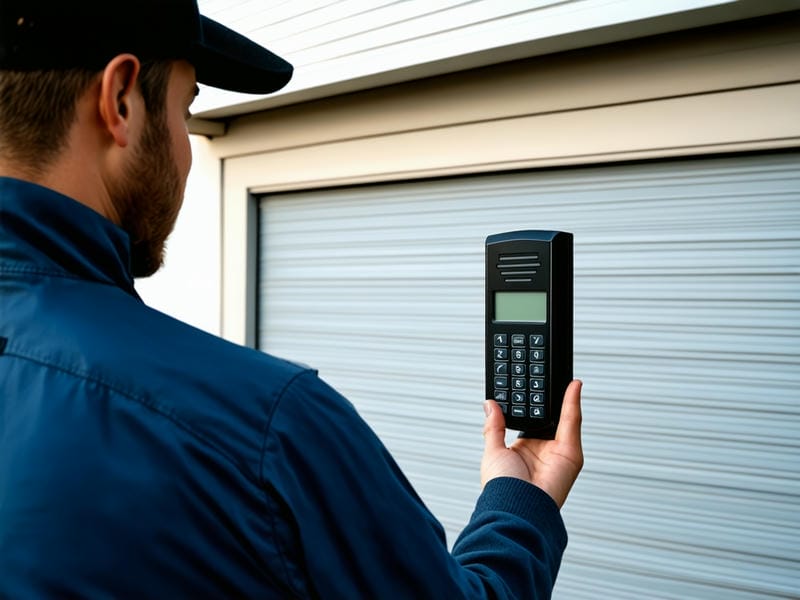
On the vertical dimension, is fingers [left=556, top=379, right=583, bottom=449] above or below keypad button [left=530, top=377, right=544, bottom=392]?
below

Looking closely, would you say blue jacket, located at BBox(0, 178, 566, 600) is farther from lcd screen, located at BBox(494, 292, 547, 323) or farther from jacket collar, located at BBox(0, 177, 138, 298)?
lcd screen, located at BBox(494, 292, 547, 323)

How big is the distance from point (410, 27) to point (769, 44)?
1.24m

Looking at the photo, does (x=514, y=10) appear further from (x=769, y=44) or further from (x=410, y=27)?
(x=769, y=44)

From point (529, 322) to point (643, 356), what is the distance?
1211 mm

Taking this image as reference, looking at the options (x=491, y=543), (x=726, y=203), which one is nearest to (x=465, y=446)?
(x=726, y=203)

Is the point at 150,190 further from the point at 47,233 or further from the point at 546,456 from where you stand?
the point at 546,456

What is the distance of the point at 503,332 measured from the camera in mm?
1848

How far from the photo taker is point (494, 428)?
1645 mm

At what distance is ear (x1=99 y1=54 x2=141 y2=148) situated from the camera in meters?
1.11

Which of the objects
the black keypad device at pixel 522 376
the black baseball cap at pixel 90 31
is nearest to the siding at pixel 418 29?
the black keypad device at pixel 522 376

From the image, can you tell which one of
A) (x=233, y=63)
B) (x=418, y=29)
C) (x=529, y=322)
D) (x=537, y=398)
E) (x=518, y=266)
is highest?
(x=418, y=29)

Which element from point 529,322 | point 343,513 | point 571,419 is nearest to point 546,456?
point 571,419

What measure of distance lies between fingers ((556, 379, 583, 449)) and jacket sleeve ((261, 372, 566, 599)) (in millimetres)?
465

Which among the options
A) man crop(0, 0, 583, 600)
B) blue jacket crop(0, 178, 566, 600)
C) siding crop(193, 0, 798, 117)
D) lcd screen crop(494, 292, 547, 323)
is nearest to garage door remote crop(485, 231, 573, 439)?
lcd screen crop(494, 292, 547, 323)
